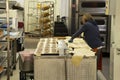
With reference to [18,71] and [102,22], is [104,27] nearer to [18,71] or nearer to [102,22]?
[102,22]

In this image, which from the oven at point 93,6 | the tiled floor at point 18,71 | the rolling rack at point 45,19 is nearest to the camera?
the tiled floor at point 18,71

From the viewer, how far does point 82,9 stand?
8.41m

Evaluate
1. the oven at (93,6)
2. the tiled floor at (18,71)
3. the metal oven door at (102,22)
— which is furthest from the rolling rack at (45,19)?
the metal oven door at (102,22)

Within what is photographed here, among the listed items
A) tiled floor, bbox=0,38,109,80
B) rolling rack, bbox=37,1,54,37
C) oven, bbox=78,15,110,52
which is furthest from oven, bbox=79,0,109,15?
rolling rack, bbox=37,1,54,37

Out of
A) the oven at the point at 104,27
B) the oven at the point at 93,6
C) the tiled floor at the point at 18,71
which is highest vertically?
the oven at the point at 93,6

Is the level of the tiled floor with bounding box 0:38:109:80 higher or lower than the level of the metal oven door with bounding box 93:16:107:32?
lower

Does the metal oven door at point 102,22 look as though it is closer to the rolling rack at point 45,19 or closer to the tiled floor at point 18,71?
the tiled floor at point 18,71

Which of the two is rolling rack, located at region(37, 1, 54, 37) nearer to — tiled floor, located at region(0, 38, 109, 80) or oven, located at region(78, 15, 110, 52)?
tiled floor, located at region(0, 38, 109, 80)

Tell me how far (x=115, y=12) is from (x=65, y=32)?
545cm

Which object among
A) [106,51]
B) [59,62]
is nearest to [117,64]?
[59,62]

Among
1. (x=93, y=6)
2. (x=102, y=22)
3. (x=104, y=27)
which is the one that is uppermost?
(x=93, y=6)

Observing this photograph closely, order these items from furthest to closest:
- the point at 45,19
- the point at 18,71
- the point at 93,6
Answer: the point at 45,19, the point at 93,6, the point at 18,71

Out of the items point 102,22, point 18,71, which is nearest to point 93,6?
point 102,22

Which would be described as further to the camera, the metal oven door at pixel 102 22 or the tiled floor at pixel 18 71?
the metal oven door at pixel 102 22
